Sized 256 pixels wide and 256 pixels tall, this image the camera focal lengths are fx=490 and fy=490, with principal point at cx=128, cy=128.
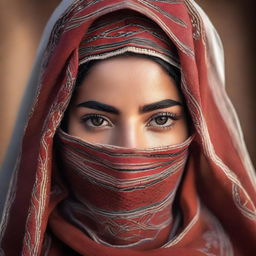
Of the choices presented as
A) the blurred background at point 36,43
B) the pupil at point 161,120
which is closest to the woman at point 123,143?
the pupil at point 161,120

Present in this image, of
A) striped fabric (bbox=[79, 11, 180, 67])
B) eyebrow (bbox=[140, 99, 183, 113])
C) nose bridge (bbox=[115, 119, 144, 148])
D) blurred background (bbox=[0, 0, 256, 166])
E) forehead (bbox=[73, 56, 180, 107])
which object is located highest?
striped fabric (bbox=[79, 11, 180, 67])

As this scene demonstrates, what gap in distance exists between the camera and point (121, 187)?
1313 millimetres

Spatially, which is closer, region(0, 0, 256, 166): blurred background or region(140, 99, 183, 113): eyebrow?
region(140, 99, 183, 113): eyebrow

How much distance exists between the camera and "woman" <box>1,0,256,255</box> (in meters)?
1.32

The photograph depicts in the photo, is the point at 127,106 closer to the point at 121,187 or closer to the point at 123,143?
the point at 123,143

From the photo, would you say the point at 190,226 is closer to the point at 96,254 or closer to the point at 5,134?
the point at 96,254

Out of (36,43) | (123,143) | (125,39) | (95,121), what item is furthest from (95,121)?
(36,43)

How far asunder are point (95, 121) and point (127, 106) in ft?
0.37

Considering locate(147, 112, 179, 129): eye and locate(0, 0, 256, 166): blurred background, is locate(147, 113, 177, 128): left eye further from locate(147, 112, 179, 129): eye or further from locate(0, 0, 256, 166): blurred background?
locate(0, 0, 256, 166): blurred background

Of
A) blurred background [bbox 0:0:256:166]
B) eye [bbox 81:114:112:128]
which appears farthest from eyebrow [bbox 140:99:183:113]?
blurred background [bbox 0:0:256:166]

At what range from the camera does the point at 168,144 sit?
137 centimetres

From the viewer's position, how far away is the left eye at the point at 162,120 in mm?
1356

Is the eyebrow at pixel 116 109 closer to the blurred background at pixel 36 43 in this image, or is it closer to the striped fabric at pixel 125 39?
the striped fabric at pixel 125 39

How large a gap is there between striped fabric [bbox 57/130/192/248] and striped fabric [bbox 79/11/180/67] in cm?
Result: 24
